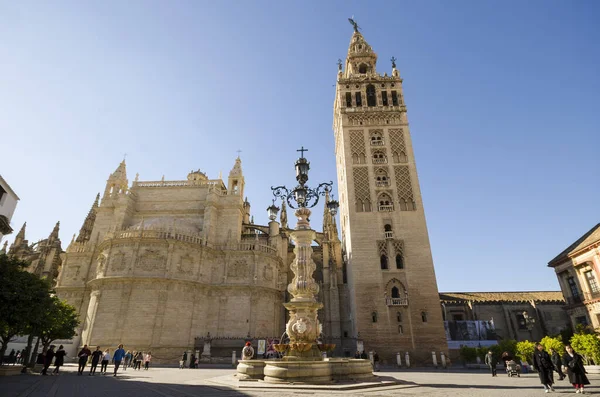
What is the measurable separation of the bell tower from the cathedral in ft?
0.31

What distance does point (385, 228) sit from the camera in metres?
31.6

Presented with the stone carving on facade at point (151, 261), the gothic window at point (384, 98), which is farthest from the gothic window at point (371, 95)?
the stone carving on facade at point (151, 261)

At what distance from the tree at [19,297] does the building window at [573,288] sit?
117 ft

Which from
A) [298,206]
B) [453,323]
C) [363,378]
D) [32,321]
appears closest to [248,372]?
[363,378]

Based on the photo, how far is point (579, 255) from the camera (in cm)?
2678

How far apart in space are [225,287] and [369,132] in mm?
21283

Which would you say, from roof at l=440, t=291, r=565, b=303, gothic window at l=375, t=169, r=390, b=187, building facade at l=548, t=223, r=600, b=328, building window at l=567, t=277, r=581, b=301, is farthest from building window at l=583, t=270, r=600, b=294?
gothic window at l=375, t=169, r=390, b=187

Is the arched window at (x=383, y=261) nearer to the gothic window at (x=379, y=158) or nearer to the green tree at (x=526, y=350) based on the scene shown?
the gothic window at (x=379, y=158)

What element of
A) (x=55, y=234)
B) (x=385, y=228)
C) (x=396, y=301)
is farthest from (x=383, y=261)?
(x=55, y=234)

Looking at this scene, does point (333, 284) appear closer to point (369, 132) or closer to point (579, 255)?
point (369, 132)

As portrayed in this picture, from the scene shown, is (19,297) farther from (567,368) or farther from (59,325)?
(567,368)

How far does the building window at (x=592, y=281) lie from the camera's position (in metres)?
25.0

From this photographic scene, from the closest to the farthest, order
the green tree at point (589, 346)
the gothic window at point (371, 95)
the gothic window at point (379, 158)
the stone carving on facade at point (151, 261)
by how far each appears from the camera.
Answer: the green tree at point (589, 346) → the stone carving on facade at point (151, 261) → the gothic window at point (379, 158) → the gothic window at point (371, 95)

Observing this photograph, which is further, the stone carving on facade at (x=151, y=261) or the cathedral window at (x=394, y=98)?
the cathedral window at (x=394, y=98)
